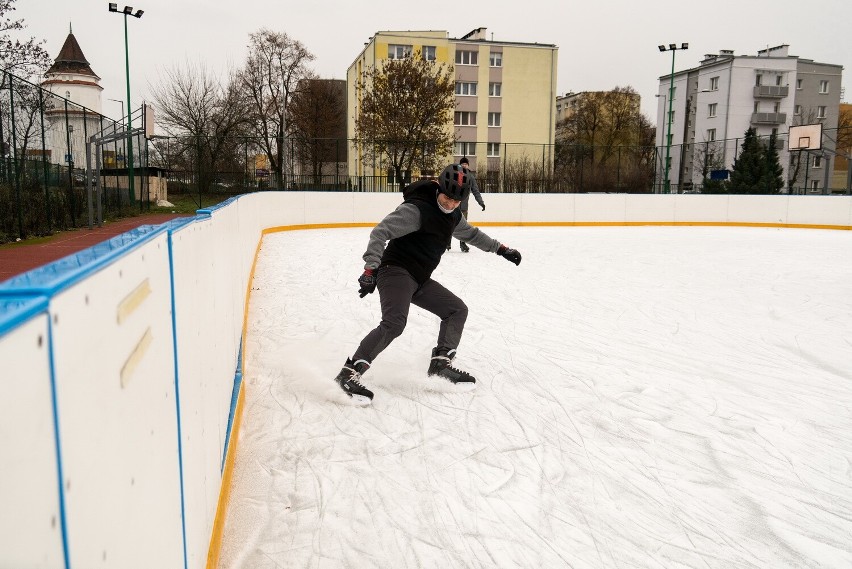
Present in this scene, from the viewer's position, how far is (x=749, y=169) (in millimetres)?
24875

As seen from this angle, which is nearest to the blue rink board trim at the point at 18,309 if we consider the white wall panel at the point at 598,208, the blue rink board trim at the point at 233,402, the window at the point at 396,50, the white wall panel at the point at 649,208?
the blue rink board trim at the point at 233,402

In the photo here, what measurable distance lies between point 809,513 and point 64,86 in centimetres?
7546

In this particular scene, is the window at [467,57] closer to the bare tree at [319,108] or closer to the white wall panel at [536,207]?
the bare tree at [319,108]

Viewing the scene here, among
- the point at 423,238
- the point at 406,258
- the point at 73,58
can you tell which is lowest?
the point at 406,258

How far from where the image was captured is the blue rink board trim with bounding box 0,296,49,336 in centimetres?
68

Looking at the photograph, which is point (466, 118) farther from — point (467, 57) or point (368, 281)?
point (368, 281)

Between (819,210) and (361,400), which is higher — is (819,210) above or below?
above

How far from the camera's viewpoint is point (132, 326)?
1313 millimetres

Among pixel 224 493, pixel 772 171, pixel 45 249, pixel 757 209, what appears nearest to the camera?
pixel 224 493

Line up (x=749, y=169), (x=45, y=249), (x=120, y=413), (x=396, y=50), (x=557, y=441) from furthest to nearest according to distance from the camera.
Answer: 1. (x=396, y=50)
2. (x=749, y=169)
3. (x=45, y=249)
4. (x=557, y=441)
5. (x=120, y=413)

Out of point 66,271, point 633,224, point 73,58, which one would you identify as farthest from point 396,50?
point 66,271

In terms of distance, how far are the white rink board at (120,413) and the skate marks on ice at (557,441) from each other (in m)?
1.05

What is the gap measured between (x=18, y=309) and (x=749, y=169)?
89.8 feet

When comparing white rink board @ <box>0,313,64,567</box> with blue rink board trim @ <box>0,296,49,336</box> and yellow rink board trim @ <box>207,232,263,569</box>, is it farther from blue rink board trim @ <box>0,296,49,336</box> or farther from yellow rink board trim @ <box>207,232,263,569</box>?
yellow rink board trim @ <box>207,232,263,569</box>
